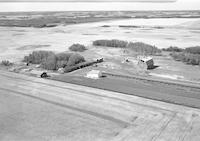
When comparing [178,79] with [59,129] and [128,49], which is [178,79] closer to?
[59,129]

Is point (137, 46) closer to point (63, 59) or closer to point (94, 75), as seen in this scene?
point (63, 59)

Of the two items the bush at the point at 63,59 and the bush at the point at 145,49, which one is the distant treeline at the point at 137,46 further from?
the bush at the point at 63,59

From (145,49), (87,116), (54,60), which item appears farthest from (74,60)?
(87,116)

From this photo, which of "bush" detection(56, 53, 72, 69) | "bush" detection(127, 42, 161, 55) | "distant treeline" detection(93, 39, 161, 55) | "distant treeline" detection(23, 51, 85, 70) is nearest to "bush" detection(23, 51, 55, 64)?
"distant treeline" detection(23, 51, 85, 70)

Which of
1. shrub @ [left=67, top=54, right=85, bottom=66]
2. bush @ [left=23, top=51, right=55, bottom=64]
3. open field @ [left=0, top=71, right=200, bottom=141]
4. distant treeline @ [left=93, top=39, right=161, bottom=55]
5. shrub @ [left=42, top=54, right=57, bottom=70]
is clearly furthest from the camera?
distant treeline @ [left=93, top=39, right=161, bottom=55]

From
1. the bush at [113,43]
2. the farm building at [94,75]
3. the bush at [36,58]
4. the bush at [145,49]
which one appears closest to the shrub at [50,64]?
the bush at [36,58]

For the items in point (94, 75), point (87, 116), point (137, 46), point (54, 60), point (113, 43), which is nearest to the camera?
point (87, 116)

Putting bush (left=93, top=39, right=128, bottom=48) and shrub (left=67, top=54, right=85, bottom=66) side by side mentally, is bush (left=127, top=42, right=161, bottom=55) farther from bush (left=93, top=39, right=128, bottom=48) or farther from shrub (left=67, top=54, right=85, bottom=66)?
shrub (left=67, top=54, right=85, bottom=66)

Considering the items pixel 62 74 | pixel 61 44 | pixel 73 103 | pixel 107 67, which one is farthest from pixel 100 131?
pixel 61 44
